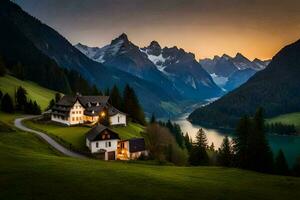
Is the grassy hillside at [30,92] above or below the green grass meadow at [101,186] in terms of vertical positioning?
above

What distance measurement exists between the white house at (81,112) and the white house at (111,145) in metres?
22.8

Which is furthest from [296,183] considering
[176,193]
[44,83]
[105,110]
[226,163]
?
[44,83]

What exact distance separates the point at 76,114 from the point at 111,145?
92.2ft

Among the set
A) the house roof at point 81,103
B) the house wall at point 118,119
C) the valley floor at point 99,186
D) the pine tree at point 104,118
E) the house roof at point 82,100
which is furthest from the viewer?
the house wall at point 118,119

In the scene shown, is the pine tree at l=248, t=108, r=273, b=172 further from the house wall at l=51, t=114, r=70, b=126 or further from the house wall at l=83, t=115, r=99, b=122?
the house wall at l=51, t=114, r=70, b=126

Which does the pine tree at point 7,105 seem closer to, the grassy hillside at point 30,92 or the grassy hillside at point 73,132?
the grassy hillside at point 30,92

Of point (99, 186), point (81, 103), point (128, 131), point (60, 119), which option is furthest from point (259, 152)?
point (60, 119)

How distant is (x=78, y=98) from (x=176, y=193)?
84145 millimetres

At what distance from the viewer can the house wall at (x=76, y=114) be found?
11017 cm

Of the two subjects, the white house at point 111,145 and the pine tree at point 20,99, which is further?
the pine tree at point 20,99

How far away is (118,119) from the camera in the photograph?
11825 cm

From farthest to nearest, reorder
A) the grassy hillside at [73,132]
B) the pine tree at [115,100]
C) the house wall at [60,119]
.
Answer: the pine tree at [115,100]
the house wall at [60,119]
the grassy hillside at [73,132]

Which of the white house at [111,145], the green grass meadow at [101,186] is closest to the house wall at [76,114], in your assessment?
the white house at [111,145]

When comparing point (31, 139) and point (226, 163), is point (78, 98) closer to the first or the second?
point (31, 139)
